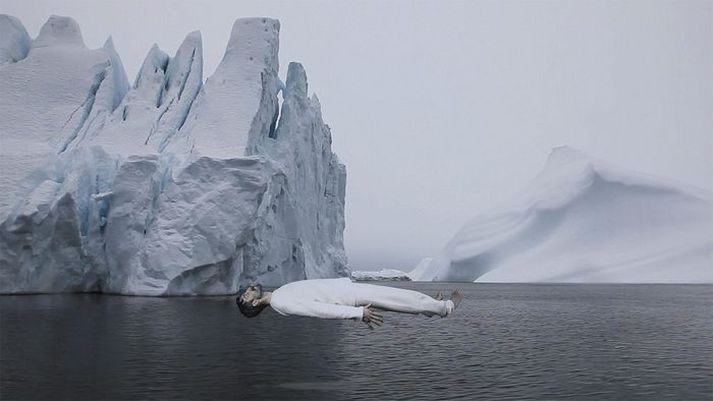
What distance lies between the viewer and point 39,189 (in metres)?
30.6

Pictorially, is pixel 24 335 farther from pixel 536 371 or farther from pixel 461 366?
pixel 536 371

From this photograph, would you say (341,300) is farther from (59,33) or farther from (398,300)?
(59,33)

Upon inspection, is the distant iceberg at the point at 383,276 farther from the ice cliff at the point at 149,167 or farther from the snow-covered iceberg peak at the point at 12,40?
the snow-covered iceberg peak at the point at 12,40

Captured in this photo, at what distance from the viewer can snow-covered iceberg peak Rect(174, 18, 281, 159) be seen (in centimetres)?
3466

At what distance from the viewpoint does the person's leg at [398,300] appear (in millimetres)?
4680

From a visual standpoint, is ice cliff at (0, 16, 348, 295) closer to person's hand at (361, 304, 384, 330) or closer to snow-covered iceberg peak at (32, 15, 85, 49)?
snow-covered iceberg peak at (32, 15, 85, 49)

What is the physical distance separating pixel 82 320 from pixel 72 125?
747 inches

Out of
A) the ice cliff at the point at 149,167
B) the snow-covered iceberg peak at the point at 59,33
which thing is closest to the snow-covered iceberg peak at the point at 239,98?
the ice cliff at the point at 149,167

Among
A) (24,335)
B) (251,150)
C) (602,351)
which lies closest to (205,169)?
(251,150)

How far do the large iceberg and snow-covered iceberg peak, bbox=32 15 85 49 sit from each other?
119 feet

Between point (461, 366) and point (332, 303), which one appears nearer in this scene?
point (332, 303)

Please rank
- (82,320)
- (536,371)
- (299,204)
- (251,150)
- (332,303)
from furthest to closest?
(299,204) → (251,150) → (82,320) → (536,371) → (332,303)

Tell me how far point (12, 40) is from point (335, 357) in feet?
106

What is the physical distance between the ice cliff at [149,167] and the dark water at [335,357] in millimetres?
7144
